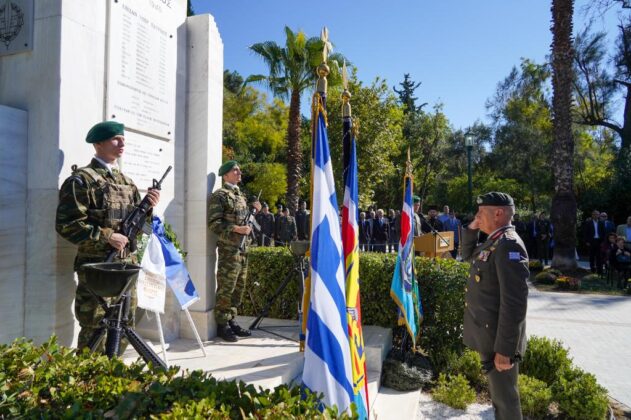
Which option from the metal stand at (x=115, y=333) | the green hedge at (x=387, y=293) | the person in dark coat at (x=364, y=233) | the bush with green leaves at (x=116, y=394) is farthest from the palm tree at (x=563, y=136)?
the bush with green leaves at (x=116, y=394)

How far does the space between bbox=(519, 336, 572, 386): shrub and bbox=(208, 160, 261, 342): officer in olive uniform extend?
11.3 feet

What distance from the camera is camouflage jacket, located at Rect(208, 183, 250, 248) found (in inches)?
197

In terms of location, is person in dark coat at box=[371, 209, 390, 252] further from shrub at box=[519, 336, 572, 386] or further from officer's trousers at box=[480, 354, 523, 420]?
officer's trousers at box=[480, 354, 523, 420]

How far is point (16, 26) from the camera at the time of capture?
3457 mm

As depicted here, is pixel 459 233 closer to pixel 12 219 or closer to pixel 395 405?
pixel 395 405

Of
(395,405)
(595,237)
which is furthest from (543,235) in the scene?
(395,405)

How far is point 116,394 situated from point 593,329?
8.38 metres

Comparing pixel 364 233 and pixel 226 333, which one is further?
pixel 364 233

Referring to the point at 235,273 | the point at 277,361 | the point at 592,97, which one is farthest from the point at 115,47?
the point at 592,97

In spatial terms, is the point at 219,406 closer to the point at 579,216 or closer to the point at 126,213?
the point at 126,213

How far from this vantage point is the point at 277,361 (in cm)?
429

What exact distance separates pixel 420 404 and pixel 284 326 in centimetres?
207

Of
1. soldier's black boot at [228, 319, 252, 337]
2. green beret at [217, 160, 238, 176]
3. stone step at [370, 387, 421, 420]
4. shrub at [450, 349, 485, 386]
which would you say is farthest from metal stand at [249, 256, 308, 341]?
shrub at [450, 349, 485, 386]

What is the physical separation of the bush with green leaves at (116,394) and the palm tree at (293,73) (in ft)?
52.4
